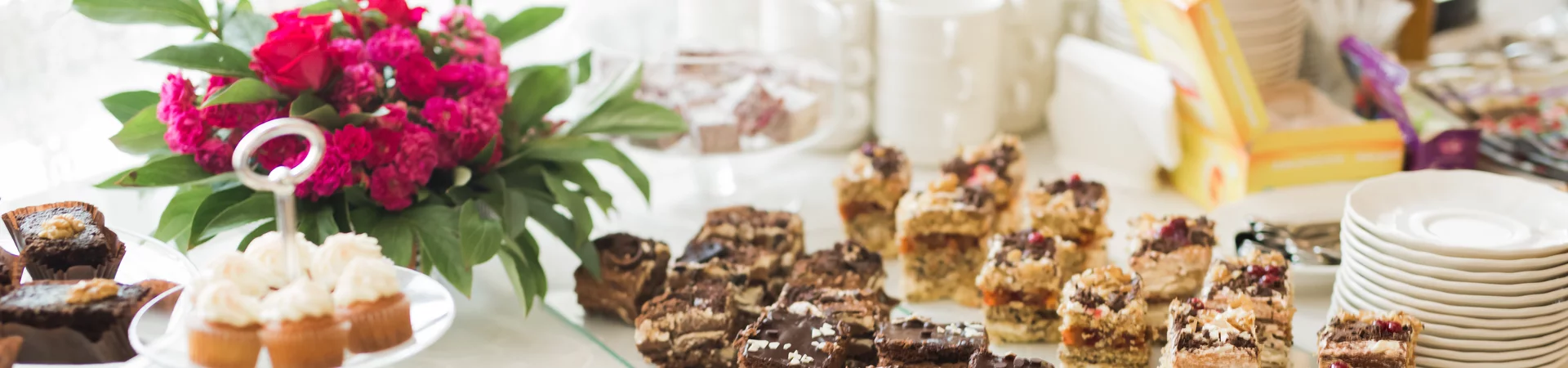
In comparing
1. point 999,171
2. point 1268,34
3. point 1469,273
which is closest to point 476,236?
point 999,171

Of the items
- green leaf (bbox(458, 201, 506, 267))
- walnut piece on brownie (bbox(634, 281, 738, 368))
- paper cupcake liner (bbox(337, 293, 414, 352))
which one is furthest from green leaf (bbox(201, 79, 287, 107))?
walnut piece on brownie (bbox(634, 281, 738, 368))

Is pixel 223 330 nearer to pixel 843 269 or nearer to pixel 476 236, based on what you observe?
pixel 476 236

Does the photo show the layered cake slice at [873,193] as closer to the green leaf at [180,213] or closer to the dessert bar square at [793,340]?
the dessert bar square at [793,340]

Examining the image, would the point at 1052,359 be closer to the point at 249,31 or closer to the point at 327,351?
the point at 327,351

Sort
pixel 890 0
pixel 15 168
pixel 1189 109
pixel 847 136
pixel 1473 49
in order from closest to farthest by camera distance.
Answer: pixel 15 168 < pixel 1189 109 < pixel 890 0 < pixel 847 136 < pixel 1473 49

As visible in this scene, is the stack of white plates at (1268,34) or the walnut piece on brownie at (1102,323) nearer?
the walnut piece on brownie at (1102,323)

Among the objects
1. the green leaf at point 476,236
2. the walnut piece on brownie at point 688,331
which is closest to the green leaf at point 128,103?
the green leaf at point 476,236

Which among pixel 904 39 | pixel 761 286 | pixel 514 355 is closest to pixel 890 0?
pixel 904 39
